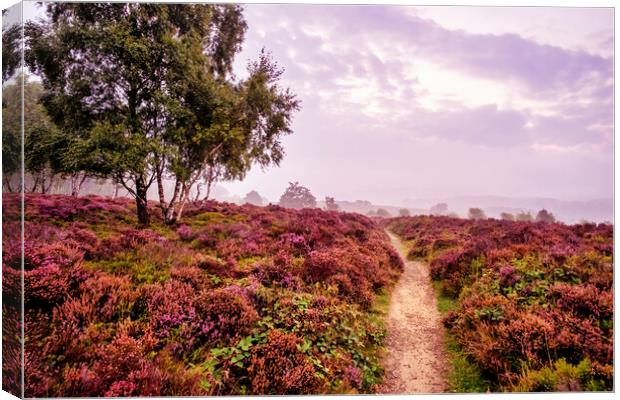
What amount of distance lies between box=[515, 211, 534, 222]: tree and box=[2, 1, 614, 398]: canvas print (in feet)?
0.22

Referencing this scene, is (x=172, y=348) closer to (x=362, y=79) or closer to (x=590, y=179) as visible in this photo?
(x=362, y=79)

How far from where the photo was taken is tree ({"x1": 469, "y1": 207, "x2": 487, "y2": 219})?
8.55 metres

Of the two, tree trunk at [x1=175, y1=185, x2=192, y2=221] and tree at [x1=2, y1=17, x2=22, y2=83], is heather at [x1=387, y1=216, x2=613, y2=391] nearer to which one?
tree trunk at [x1=175, y1=185, x2=192, y2=221]

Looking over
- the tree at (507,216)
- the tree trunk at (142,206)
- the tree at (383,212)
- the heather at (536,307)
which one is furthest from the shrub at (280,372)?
the tree at (507,216)

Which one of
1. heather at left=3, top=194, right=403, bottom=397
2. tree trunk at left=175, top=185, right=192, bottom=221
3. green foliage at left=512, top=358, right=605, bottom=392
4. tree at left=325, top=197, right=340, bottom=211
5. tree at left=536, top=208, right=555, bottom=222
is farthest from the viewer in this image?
tree trunk at left=175, top=185, right=192, bottom=221

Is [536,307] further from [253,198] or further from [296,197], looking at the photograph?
[253,198]

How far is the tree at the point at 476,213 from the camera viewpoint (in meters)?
8.55

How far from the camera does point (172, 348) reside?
5.05 metres

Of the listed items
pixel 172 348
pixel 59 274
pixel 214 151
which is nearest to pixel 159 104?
pixel 214 151

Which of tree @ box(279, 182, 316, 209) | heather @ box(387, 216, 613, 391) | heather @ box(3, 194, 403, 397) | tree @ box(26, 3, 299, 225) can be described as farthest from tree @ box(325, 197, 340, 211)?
heather @ box(387, 216, 613, 391)

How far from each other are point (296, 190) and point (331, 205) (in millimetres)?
1273

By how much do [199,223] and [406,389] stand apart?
713cm

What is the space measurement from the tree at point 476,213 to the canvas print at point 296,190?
0.18ft

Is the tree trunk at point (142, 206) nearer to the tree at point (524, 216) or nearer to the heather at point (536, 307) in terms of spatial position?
the heather at point (536, 307)
